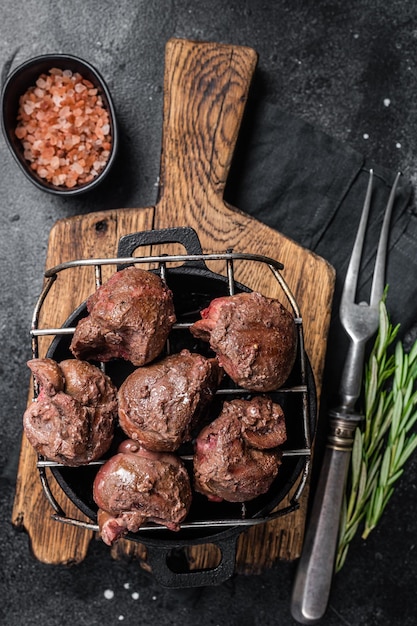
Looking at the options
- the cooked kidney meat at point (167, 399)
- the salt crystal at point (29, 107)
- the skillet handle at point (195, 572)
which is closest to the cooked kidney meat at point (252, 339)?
the cooked kidney meat at point (167, 399)

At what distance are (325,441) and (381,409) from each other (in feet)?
0.73

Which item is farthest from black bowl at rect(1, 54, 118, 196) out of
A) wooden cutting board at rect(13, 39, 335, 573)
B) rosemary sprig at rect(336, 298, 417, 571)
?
rosemary sprig at rect(336, 298, 417, 571)

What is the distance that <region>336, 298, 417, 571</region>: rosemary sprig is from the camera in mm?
2275

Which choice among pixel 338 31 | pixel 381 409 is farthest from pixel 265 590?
pixel 338 31

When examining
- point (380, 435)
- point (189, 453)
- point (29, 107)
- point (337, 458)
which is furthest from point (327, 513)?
point (29, 107)

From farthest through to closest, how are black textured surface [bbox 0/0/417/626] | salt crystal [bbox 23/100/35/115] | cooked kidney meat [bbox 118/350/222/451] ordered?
1. black textured surface [bbox 0/0/417/626]
2. salt crystal [bbox 23/100/35/115]
3. cooked kidney meat [bbox 118/350/222/451]

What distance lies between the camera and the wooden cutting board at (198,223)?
2.19m

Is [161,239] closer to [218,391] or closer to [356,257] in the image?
[218,391]

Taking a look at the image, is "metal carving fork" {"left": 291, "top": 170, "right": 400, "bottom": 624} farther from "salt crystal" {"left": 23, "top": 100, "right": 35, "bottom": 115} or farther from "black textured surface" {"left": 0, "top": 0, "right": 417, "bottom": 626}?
"salt crystal" {"left": 23, "top": 100, "right": 35, "bottom": 115}

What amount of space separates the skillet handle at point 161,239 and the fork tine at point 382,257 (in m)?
0.79

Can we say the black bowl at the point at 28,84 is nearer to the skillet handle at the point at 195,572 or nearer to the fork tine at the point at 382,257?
the fork tine at the point at 382,257

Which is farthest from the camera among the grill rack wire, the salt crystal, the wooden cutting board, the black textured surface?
the black textured surface

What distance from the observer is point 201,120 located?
222 centimetres

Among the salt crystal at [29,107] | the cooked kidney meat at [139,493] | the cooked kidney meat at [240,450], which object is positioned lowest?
the cooked kidney meat at [139,493]
